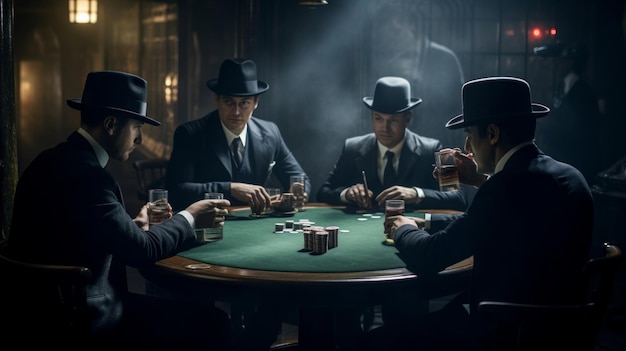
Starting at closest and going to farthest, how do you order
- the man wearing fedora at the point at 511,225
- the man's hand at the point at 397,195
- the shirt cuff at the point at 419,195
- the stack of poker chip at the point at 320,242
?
the man wearing fedora at the point at 511,225 < the stack of poker chip at the point at 320,242 < the man's hand at the point at 397,195 < the shirt cuff at the point at 419,195

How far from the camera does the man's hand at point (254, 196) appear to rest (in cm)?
393

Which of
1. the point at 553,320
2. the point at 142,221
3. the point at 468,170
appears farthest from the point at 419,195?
the point at 553,320

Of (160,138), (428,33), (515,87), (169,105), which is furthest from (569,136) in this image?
→ (160,138)

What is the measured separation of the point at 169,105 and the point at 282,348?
726 cm

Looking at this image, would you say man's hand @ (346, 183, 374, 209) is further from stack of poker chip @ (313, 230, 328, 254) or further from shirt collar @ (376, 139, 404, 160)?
stack of poker chip @ (313, 230, 328, 254)

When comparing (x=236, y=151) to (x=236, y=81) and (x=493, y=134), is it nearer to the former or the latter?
(x=236, y=81)

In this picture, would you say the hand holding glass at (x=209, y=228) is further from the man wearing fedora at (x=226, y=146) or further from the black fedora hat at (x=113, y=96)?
the man wearing fedora at (x=226, y=146)

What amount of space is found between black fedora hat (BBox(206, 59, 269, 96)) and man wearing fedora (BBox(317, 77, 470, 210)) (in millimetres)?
706

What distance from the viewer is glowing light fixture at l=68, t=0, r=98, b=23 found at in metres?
12.4

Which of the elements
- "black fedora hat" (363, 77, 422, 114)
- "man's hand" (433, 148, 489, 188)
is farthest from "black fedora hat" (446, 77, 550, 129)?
"black fedora hat" (363, 77, 422, 114)

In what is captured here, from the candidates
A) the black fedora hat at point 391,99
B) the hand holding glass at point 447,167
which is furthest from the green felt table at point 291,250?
the black fedora hat at point 391,99

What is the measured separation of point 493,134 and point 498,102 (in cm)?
11

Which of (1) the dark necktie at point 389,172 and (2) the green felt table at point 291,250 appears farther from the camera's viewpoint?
(1) the dark necktie at point 389,172

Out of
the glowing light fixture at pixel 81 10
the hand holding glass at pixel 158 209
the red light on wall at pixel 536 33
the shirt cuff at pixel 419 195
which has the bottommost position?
the shirt cuff at pixel 419 195
